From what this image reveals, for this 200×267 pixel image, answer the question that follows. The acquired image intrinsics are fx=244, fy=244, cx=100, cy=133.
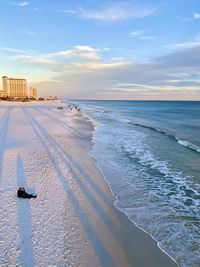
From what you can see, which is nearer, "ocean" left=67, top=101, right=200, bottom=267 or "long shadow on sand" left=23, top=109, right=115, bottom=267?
"long shadow on sand" left=23, top=109, right=115, bottom=267

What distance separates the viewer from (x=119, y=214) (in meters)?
7.86

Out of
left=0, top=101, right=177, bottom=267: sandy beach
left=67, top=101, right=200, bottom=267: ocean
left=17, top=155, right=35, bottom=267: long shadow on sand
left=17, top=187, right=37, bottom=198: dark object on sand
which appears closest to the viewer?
left=17, top=155, right=35, bottom=267: long shadow on sand

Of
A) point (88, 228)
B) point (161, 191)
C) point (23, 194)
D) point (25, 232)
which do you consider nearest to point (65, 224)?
point (88, 228)

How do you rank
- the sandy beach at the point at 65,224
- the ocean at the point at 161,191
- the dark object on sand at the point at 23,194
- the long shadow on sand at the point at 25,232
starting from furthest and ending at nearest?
the dark object on sand at the point at 23,194 → the ocean at the point at 161,191 → the sandy beach at the point at 65,224 → the long shadow on sand at the point at 25,232

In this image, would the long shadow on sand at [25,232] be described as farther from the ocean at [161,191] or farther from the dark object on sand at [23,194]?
the ocean at [161,191]

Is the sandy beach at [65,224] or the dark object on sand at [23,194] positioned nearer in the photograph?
the sandy beach at [65,224]

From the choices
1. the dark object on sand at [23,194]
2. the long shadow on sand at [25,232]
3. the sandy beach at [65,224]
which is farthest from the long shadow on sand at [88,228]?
the long shadow on sand at [25,232]

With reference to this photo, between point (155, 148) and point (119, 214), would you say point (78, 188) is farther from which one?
point (155, 148)

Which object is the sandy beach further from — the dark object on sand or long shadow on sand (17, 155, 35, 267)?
the dark object on sand

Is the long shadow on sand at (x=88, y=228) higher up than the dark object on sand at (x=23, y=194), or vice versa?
the dark object on sand at (x=23, y=194)

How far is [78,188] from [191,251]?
4.77m

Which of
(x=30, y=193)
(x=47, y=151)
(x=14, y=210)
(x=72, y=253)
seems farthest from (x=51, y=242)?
(x=47, y=151)

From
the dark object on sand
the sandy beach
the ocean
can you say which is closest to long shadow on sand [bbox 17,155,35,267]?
the sandy beach

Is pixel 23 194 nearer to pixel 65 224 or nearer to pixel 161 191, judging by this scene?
pixel 65 224
